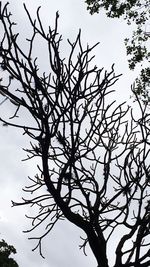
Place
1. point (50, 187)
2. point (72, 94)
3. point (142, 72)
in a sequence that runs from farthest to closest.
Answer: point (142, 72) → point (72, 94) → point (50, 187)

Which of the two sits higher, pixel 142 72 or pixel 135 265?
pixel 142 72

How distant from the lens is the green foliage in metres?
20.2

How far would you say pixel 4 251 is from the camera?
21.6 metres

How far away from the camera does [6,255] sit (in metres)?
21.2

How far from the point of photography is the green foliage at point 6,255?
797 inches

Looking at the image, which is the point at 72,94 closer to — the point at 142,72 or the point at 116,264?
the point at 116,264

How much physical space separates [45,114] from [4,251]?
64.7 feet

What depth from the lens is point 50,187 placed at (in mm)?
3453

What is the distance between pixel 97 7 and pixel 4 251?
16.3 meters

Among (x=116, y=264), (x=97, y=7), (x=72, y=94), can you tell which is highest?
(x=97, y=7)

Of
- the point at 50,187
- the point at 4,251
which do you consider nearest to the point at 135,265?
the point at 50,187

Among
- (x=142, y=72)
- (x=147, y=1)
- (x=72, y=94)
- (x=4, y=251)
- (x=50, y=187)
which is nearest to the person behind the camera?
(x=50, y=187)

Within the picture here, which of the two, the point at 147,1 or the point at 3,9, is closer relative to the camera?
the point at 3,9

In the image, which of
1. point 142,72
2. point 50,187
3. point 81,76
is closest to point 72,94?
point 81,76
